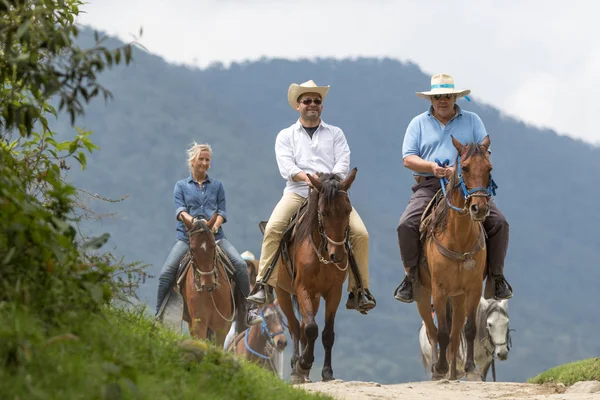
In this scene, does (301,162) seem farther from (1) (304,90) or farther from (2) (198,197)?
(2) (198,197)

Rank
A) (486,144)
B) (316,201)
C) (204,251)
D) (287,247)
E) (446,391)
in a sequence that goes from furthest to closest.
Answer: (204,251)
(287,247)
(316,201)
(486,144)
(446,391)

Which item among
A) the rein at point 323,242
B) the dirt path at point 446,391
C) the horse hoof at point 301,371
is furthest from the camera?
the horse hoof at point 301,371

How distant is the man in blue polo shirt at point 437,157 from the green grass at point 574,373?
1.24m

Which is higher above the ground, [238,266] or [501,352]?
[238,266]

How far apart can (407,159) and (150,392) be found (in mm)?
8818

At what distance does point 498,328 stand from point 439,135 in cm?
742

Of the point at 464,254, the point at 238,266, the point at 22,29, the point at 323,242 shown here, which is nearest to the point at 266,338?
the point at 238,266

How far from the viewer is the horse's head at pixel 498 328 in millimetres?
21406

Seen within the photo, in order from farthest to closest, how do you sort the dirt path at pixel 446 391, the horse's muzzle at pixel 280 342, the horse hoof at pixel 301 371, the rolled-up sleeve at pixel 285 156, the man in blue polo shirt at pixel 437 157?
the horse's muzzle at pixel 280 342 < the man in blue polo shirt at pixel 437 157 < the rolled-up sleeve at pixel 285 156 < the horse hoof at pixel 301 371 < the dirt path at pixel 446 391

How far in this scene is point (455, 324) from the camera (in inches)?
591

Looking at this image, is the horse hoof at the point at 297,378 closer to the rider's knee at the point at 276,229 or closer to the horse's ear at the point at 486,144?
the rider's knee at the point at 276,229

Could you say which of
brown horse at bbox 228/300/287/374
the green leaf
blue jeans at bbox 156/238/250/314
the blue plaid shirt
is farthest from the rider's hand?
the green leaf

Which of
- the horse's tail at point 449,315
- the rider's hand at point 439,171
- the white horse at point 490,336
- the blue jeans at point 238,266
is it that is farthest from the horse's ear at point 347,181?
the white horse at point 490,336

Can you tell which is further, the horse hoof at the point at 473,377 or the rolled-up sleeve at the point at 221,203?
the rolled-up sleeve at the point at 221,203
